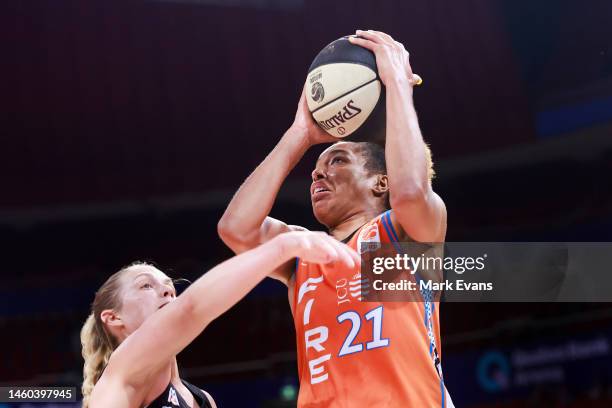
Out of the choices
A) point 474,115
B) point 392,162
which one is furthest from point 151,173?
point 392,162

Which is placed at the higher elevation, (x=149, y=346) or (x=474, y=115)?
(x=474, y=115)

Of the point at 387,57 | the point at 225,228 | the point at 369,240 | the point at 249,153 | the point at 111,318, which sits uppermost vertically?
the point at 249,153

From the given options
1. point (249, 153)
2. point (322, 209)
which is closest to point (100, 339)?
point (322, 209)

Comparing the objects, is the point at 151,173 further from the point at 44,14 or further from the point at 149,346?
the point at 149,346

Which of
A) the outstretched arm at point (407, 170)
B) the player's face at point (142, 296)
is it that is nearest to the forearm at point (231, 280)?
the outstretched arm at point (407, 170)

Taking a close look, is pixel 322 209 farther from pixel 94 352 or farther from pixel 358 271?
pixel 94 352

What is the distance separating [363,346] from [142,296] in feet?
3.86

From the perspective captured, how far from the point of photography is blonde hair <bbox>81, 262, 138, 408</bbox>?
3182 mm

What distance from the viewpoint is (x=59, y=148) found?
9.55 m

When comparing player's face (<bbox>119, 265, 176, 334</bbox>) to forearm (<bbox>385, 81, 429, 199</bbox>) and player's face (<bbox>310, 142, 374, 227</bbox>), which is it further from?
forearm (<bbox>385, 81, 429, 199</bbox>)

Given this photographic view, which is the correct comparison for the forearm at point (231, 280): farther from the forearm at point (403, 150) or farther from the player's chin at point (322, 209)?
the player's chin at point (322, 209)

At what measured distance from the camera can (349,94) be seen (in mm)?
2615

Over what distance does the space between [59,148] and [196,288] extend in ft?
26.6

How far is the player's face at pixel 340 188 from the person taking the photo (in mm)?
2863
